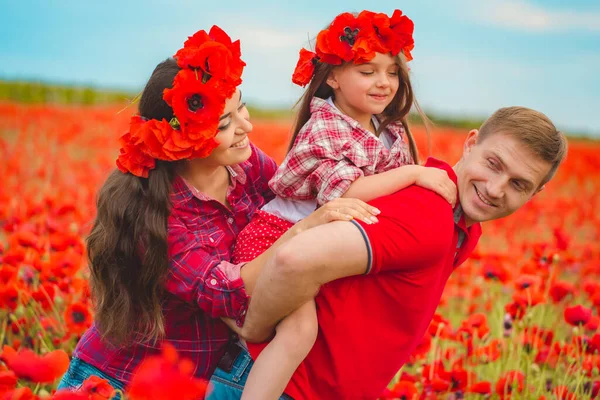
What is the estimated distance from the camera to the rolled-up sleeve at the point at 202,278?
2.29m

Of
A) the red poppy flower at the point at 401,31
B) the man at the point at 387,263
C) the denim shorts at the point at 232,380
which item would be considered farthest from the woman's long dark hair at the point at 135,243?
the red poppy flower at the point at 401,31

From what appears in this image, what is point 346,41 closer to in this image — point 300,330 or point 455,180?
point 455,180

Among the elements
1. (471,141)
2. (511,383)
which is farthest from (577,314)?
(471,141)

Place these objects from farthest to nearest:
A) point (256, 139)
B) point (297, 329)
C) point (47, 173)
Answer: point (256, 139)
point (47, 173)
point (297, 329)

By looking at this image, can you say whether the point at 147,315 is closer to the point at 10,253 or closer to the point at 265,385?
the point at 265,385

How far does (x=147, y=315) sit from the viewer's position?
95.6 inches

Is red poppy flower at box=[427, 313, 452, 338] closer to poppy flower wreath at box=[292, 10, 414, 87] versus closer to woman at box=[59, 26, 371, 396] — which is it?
woman at box=[59, 26, 371, 396]

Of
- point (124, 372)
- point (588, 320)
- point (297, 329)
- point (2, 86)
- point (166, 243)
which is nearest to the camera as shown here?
point (297, 329)

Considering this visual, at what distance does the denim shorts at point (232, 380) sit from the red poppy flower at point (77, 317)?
3.19 feet

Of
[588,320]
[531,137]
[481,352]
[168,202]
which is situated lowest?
[481,352]

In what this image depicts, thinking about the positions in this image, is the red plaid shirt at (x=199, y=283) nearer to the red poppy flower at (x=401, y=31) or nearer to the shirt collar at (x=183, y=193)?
the shirt collar at (x=183, y=193)

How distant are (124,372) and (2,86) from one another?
19019mm

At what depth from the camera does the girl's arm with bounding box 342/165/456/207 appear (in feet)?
7.12

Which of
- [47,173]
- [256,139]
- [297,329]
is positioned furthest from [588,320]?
[256,139]
